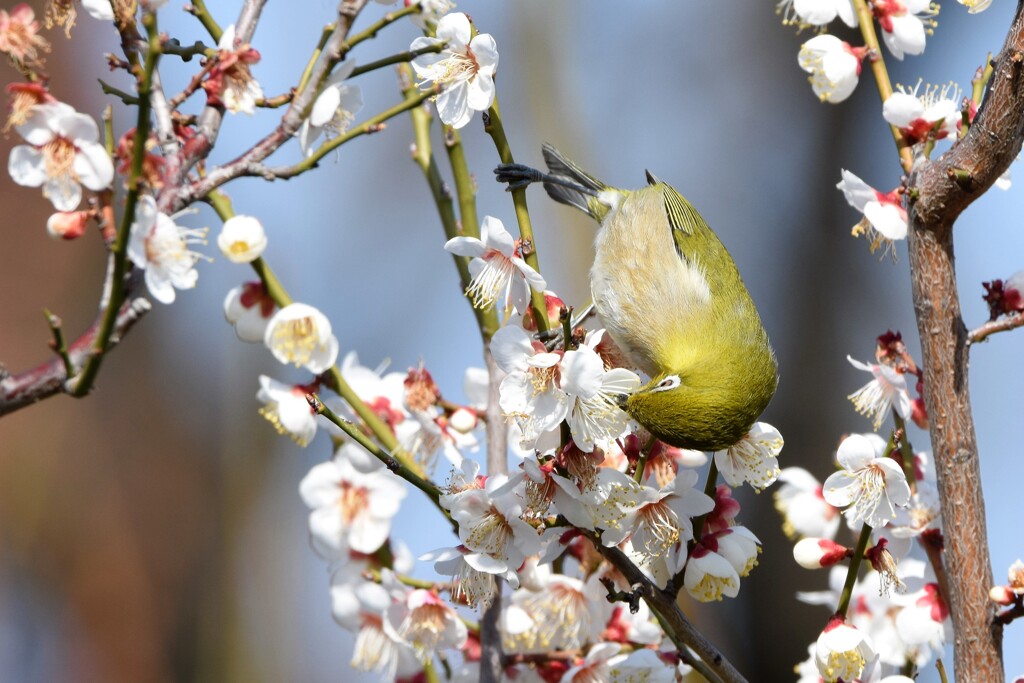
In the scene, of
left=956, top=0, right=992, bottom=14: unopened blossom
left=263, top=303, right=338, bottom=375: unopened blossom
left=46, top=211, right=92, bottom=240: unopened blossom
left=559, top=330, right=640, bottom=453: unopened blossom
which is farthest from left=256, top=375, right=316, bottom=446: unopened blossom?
left=956, top=0, right=992, bottom=14: unopened blossom

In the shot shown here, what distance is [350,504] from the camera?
2.61 m

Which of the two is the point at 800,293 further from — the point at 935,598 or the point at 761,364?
the point at 935,598

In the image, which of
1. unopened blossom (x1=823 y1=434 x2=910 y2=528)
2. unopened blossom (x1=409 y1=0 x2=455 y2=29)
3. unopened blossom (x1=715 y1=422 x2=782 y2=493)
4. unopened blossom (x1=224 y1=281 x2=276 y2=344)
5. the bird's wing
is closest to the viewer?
unopened blossom (x1=823 y1=434 x2=910 y2=528)

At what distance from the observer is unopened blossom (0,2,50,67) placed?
6.42ft

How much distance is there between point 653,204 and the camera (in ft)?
11.7

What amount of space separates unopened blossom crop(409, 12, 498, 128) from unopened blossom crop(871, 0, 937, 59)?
1070 millimetres

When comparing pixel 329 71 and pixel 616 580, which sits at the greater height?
pixel 329 71

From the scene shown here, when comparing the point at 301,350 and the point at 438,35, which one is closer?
the point at 438,35

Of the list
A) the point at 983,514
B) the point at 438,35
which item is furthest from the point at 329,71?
the point at 983,514

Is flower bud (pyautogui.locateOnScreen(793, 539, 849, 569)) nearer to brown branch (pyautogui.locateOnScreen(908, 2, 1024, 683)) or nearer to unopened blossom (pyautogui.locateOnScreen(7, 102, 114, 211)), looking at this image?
brown branch (pyautogui.locateOnScreen(908, 2, 1024, 683))

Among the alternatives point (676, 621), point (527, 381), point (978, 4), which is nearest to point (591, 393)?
point (527, 381)

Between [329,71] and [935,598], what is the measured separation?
5.87ft

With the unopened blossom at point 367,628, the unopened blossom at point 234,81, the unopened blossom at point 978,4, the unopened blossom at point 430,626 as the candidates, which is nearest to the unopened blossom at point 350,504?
the unopened blossom at point 367,628

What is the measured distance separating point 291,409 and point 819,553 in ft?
4.17
